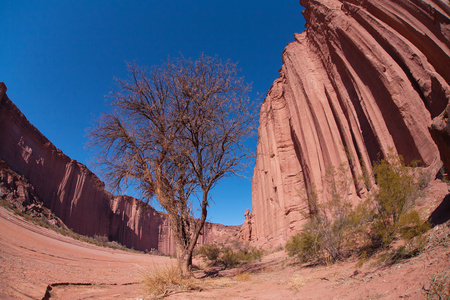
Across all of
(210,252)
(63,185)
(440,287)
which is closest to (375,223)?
(440,287)

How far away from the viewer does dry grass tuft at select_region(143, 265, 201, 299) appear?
4.14 meters

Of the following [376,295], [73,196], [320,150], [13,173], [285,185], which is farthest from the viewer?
[73,196]

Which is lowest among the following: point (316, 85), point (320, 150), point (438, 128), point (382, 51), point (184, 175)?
point (438, 128)

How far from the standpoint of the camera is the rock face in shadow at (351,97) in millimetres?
10523

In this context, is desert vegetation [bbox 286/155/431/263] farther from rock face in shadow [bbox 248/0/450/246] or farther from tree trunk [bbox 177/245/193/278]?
tree trunk [bbox 177/245/193/278]

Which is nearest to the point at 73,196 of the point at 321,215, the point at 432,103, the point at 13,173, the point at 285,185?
the point at 13,173

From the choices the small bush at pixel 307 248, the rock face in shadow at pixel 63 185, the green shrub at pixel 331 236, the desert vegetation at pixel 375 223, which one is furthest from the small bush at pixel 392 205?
the rock face in shadow at pixel 63 185

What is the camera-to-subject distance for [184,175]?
787cm

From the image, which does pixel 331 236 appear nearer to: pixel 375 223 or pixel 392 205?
pixel 375 223

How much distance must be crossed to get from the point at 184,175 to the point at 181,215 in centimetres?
137

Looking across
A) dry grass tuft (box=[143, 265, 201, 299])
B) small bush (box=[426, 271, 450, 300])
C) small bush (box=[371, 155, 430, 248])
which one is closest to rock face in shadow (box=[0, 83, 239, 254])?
dry grass tuft (box=[143, 265, 201, 299])

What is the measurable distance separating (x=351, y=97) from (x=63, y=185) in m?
43.1

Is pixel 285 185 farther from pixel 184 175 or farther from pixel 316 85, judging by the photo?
pixel 184 175

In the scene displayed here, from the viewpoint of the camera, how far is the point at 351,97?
1717 centimetres
